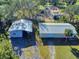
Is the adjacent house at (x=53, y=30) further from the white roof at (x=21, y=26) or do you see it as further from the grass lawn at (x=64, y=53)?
the grass lawn at (x=64, y=53)

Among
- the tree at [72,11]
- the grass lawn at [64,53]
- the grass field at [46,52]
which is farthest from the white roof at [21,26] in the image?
the tree at [72,11]

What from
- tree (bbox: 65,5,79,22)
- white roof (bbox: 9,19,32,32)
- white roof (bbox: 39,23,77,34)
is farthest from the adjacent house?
tree (bbox: 65,5,79,22)

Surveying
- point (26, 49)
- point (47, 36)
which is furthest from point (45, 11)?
point (26, 49)

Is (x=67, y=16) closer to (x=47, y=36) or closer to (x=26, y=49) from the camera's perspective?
(x=47, y=36)

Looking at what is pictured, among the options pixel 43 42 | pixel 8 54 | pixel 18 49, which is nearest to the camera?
pixel 8 54

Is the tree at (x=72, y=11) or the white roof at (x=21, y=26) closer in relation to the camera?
the white roof at (x=21, y=26)

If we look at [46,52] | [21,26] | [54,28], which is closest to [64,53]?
[46,52]

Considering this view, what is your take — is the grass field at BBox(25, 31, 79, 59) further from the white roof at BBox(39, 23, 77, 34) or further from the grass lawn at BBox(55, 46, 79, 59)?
the white roof at BBox(39, 23, 77, 34)

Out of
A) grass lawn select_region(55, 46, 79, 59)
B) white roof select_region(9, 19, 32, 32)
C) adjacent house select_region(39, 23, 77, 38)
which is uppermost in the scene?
white roof select_region(9, 19, 32, 32)

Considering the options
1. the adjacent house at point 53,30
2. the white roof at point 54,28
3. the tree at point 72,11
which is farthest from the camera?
the tree at point 72,11

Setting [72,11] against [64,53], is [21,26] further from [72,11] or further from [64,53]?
[72,11]

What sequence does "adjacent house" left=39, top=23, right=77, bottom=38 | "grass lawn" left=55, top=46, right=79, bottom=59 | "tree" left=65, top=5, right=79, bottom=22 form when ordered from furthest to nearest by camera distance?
"tree" left=65, top=5, right=79, bottom=22, "adjacent house" left=39, top=23, right=77, bottom=38, "grass lawn" left=55, top=46, right=79, bottom=59
